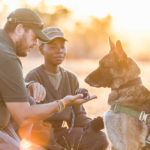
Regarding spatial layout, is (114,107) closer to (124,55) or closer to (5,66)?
(124,55)

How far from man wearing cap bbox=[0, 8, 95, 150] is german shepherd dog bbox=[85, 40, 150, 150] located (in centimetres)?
Result: 77

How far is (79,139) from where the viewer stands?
14.9ft

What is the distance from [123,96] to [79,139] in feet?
3.17

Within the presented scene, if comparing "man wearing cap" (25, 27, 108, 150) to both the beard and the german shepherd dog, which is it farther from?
the beard

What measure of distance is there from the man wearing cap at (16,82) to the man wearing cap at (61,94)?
118 cm

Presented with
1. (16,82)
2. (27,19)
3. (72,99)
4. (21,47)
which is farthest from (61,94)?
(16,82)

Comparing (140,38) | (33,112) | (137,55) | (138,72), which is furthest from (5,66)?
(140,38)

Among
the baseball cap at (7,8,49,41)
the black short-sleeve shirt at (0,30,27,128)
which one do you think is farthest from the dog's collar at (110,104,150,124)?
the black short-sleeve shirt at (0,30,27,128)

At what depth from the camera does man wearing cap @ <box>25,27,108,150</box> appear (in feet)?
14.9

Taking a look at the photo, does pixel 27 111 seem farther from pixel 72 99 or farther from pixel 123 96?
pixel 123 96

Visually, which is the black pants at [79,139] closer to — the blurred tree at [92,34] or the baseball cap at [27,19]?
the baseball cap at [27,19]

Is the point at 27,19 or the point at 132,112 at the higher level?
the point at 27,19

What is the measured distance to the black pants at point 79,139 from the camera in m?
4.53

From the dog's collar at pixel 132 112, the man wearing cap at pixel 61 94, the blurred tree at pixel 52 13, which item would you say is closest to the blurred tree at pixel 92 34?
the blurred tree at pixel 52 13
